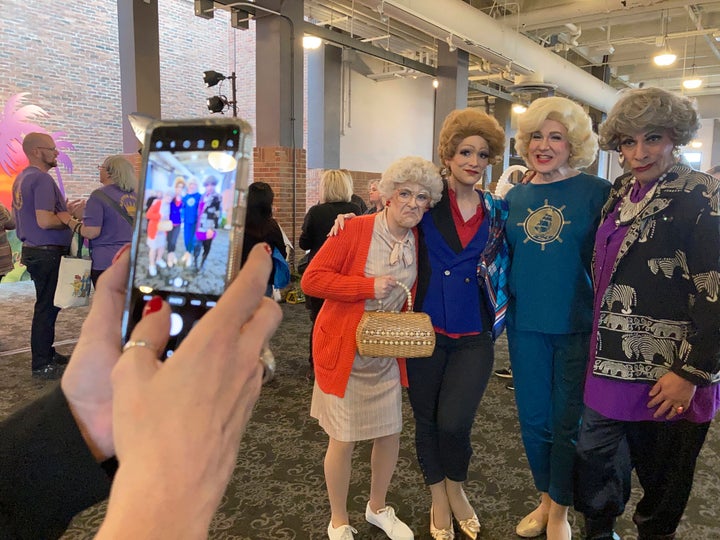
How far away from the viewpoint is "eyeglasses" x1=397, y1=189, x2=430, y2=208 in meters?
2.04

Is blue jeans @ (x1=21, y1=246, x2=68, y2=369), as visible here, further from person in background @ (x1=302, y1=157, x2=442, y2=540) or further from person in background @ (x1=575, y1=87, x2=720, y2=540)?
person in background @ (x1=575, y1=87, x2=720, y2=540)

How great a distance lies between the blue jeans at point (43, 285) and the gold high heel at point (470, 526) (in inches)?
134

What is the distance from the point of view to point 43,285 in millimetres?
3941

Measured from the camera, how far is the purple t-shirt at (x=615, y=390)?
5.50ft

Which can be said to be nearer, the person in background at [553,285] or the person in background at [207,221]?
the person in background at [207,221]

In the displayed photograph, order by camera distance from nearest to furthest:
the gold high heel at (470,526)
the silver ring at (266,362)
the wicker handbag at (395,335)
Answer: the silver ring at (266,362) → the wicker handbag at (395,335) → the gold high heel at (470,526)

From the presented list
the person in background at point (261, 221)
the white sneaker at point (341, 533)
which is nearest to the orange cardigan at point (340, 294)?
the white sneaker at point (341, 533)

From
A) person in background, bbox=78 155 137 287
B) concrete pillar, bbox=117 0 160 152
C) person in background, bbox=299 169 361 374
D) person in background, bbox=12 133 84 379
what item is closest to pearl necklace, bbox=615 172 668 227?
person in background, bbox=299 169 361 374

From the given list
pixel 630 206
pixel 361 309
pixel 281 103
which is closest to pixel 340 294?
pixel 361 309

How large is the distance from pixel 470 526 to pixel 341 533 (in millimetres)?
559

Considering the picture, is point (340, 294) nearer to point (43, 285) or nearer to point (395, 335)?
point (395, 335)

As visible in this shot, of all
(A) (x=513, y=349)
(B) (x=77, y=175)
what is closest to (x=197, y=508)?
(A) (x=513, y=349)

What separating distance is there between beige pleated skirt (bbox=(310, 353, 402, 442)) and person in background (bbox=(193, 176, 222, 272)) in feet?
4.67

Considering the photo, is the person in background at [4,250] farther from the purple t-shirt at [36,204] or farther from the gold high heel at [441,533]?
the gold high heel at [441,533]
